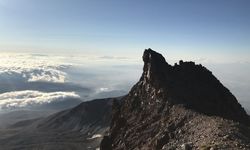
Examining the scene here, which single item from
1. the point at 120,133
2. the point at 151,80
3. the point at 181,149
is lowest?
the point at 120,133

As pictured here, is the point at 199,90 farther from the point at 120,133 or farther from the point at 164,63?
the point at 120,133

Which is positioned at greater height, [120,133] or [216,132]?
[216,132]

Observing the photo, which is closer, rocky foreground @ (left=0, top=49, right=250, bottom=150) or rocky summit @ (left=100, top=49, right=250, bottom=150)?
rocky foreground @ (left=0, top=49, right=250, bottom=150)

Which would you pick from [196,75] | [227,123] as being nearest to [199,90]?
[196,75]

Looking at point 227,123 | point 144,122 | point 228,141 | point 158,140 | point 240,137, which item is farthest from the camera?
point 144,122

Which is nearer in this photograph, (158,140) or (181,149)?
(181,149)

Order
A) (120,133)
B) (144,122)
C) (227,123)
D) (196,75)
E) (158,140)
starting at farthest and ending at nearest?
(196,75) → (120,133) → (144,122) → (158,140) → (227,123)

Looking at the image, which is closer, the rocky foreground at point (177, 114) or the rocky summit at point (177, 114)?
the rocky foreground at point (177, 114)
